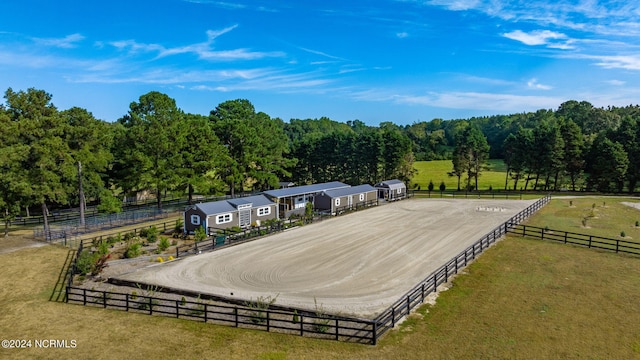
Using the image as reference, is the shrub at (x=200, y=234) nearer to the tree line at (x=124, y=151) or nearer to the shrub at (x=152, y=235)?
the shrub at (x=152, y=235)

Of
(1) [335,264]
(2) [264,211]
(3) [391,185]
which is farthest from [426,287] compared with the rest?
(3) [391,185]

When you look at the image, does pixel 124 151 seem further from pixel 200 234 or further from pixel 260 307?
pixel 260 307

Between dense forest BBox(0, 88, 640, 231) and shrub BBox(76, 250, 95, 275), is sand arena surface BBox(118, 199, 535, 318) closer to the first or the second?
shrub BBox(76, 250, 95, 275)

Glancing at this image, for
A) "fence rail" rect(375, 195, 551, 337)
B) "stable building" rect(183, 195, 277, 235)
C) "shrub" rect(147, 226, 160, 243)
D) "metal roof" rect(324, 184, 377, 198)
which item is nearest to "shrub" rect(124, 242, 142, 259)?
"shrub" rect(147, 226, 160, 243)

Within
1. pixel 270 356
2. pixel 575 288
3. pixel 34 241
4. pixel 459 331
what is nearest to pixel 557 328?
A: pixel 459 331

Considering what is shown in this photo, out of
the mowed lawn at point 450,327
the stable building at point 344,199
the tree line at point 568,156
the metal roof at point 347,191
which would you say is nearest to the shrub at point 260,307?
the mowed lawn at point 450,327
